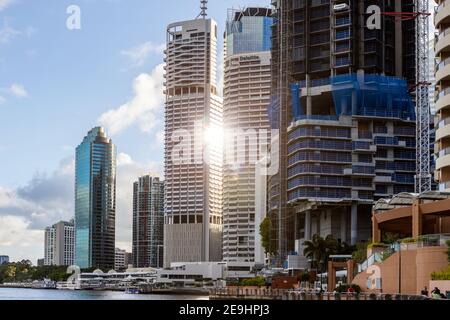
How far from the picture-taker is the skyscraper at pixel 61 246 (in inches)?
4299

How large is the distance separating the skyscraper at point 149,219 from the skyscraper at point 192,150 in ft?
40.3

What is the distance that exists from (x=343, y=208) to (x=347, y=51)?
16.6 metres

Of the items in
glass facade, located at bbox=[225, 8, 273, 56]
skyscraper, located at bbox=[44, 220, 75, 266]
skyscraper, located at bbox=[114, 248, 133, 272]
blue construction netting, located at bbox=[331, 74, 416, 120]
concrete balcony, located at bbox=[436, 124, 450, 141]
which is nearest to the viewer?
concrete balcony, located at bbox=[436, 124, 450, 141]

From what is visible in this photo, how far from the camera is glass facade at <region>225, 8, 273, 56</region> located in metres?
134

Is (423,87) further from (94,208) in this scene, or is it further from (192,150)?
(192,150)

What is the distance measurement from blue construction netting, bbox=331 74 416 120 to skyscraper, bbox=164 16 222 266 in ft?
122

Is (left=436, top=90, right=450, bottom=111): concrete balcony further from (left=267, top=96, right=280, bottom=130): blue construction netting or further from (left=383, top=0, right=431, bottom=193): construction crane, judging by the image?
(left=267, top=96, right=280, bottom=130): blue construction netting

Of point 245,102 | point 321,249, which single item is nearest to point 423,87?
point 321,249

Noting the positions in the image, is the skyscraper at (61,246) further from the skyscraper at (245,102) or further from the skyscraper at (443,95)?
the skyscraper at (443,95)

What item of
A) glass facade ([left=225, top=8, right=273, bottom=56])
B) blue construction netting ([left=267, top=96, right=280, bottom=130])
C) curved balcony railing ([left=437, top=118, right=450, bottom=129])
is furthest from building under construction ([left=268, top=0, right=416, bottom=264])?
curved balcony railing ([left=437, top=118, right=450, bottom=129])

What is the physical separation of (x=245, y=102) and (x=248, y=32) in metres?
11.4

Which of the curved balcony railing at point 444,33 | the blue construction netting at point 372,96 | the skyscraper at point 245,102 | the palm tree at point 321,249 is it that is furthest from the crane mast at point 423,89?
the skyscraper at point 245,102

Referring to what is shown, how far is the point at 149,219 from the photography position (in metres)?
173

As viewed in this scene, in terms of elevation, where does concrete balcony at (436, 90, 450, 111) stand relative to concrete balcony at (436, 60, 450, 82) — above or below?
below
